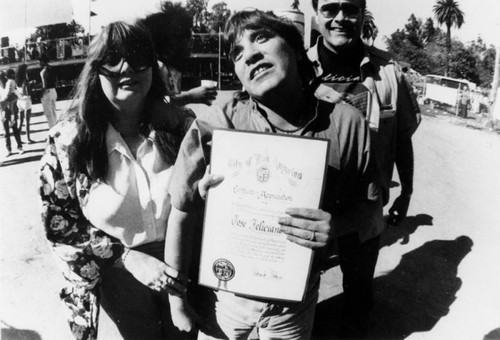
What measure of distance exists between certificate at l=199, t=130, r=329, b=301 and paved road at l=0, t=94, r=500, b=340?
33.9 inches

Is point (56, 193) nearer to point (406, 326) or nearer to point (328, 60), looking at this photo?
point (328, 60)

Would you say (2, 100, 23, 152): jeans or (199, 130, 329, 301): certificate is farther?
(2, 100, 23, 152): jeans

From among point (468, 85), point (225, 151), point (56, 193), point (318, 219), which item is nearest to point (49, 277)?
point (56, 193)

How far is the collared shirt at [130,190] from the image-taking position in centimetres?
112

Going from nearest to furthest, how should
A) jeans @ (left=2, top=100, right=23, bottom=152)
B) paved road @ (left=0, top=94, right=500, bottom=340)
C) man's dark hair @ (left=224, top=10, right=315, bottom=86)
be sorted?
man's dark hair @ (left=224, top=10, right=315, bottom=86) → jeans @ (left=2, top=100, right=23, bottom=152) → paved road @ (left=0, top=94, right=500, bottom=340)

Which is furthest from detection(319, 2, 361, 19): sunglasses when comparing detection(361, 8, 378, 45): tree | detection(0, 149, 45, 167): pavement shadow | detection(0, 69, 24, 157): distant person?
detection(0, 149, 45, 167): pavement shadow

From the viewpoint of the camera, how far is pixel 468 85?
1543mm

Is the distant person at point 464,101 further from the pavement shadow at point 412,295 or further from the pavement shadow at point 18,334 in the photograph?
the pavement shadow at point 18,334

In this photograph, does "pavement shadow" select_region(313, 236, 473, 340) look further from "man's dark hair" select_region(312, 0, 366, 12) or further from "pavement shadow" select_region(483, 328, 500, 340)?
"man's dark hair" select_region(312, 0, 366, 12)

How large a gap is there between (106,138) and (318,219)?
67 centimetres

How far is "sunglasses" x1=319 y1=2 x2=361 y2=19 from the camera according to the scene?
1.16 meters

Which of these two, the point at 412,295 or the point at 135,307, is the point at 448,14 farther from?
the point at 135,307

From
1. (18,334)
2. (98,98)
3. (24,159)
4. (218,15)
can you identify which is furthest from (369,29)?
(18,334)

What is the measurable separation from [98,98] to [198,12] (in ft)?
1.40
